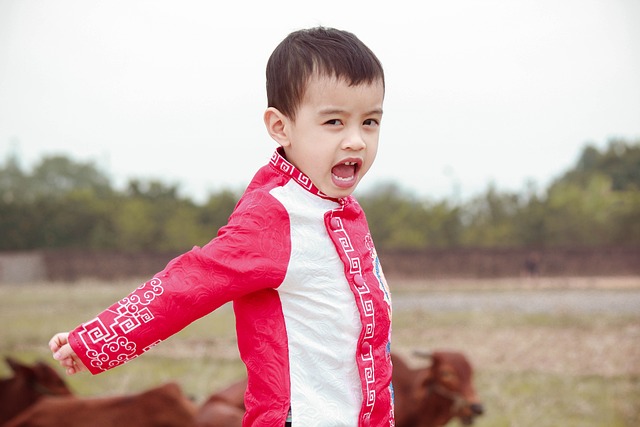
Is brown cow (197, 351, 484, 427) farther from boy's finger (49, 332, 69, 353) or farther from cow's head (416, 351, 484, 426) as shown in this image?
boy's finger (49, 332, 69, 353)

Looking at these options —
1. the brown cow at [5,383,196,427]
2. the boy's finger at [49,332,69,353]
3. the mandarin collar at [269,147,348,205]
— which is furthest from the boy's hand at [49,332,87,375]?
the brown cow at [5,383,196,427]

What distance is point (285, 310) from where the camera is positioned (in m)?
1.79

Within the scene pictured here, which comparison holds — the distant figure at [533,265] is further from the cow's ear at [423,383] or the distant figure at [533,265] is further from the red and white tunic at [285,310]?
the red and white tunic at [285,310]

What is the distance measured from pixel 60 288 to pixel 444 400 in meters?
14.5

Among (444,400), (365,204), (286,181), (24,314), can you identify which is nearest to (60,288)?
(24,314)

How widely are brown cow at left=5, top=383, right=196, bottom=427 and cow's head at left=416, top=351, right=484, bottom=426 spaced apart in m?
2.15

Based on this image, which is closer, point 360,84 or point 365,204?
point 360,84

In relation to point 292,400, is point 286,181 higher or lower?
higher

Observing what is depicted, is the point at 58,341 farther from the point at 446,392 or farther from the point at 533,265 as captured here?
the point at 533,265

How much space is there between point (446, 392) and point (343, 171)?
4993 mm

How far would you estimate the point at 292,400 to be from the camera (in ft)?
5.71

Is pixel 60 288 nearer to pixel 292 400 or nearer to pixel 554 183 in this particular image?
pixel 554 183

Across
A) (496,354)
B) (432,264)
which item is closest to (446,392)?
(496,354)

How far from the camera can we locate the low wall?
1717 centimetres
